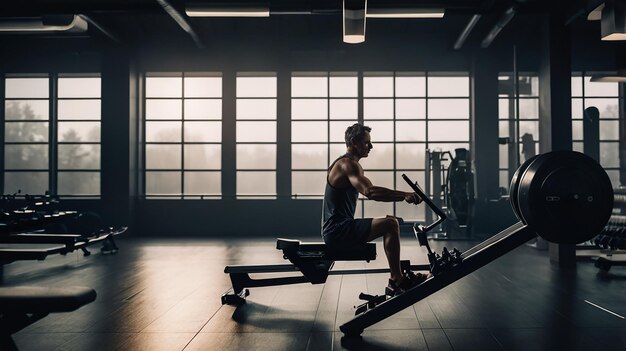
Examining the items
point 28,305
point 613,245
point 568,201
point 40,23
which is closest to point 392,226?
point 568,201

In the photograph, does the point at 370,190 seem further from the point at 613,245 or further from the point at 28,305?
the point at 613,245

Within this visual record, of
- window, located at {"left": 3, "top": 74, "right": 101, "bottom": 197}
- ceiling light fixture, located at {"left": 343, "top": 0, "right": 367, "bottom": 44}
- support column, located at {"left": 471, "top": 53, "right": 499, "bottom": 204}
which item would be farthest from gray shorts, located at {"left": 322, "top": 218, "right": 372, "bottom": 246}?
window, located at {"left": 3, "top": 74, "right": 101, "bottom": 197}

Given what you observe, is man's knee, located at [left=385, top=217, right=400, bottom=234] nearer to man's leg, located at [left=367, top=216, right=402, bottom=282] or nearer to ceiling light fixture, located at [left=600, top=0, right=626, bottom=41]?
man's leg, located at [left=367, top=216, right=402, bottom=282]

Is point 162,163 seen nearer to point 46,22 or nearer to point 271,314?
point 46,22

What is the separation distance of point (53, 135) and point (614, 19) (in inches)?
339

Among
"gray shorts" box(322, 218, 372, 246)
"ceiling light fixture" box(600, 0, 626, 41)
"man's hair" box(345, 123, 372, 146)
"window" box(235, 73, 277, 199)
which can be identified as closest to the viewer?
"gray shorts" box(322, 218, 372, 246)

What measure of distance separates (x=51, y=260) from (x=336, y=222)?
13.5 feet

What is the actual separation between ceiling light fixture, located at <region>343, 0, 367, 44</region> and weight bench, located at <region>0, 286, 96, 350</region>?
13.5 ft

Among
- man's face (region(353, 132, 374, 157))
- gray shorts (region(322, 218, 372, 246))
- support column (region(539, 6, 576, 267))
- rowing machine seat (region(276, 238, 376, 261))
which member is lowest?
rowing machine seat (region(276, 238, 376, 261))

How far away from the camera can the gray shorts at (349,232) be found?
10.2 ft

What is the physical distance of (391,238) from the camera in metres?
3.02

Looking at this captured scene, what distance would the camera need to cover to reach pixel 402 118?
9070 mm

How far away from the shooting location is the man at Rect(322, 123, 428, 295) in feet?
9.80

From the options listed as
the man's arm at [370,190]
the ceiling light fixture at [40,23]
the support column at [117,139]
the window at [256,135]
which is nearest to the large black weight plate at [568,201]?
the man's arm at [370,190]
